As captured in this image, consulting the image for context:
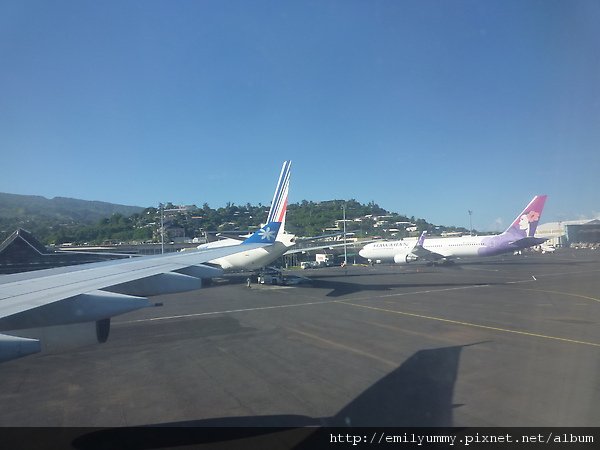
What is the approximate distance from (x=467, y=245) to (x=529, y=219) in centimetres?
607

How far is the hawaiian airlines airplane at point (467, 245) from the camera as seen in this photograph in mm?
37688

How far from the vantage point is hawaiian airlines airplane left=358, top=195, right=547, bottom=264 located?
37.7m

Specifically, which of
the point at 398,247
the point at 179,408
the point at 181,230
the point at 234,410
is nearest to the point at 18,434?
the point at 179,408

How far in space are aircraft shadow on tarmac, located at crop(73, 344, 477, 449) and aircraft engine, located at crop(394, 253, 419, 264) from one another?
35.4m

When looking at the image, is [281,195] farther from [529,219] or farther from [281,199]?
[529,219]

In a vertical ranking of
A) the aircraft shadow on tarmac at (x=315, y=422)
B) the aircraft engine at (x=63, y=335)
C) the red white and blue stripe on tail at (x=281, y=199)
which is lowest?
the aircraft shadow on tarmac at (x=315, y=422)

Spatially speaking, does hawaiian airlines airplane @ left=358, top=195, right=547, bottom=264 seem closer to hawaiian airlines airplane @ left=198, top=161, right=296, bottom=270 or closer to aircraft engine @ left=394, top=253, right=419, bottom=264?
aircraft engine @ left=394, top=253, right=419, bottom=264

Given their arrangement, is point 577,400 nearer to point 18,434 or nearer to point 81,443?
point 81,443

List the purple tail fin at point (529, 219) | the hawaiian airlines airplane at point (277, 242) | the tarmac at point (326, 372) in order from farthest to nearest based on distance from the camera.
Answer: the purple tail fin at point (529, 219), the hawaiian airlines airplane at point (277, 242), the tarmac at point (326, 372)

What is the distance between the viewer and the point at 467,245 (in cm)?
4125

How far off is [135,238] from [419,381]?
52.4ft

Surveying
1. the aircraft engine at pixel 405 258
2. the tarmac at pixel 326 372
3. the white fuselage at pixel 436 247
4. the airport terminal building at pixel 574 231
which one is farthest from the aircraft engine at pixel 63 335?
the white fuselage at pixel 436 247

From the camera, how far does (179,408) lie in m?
6.06

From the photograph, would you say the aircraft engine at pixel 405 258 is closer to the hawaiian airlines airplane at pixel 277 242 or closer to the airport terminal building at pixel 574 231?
the airport terminal building at pixel 574 231
